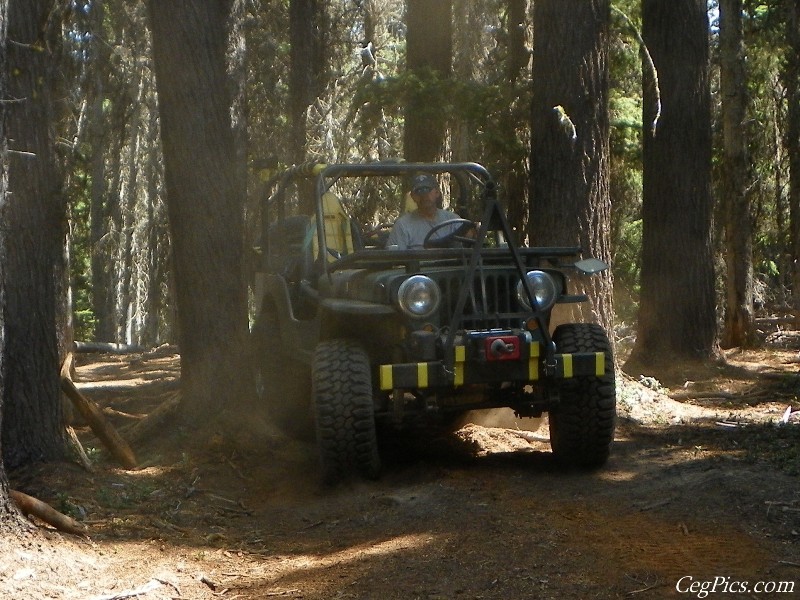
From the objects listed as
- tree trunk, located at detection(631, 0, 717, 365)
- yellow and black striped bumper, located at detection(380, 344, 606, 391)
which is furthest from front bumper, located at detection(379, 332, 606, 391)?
tree trunk, located at detection(631, 0, 717, 365)

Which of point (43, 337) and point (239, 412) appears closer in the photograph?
point (43, 337)

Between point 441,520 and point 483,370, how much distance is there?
130cm

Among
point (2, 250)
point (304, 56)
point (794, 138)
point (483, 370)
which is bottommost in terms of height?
point (483, 370)

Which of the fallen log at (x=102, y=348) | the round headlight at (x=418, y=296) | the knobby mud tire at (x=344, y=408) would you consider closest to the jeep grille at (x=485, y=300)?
the round headlight at (x=418, y=296)

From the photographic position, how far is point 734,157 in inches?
Answer: 755

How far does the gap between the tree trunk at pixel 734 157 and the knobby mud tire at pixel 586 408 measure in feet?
37.4

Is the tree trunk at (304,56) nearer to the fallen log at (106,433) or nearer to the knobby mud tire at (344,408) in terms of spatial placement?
the fallen log at (106,433)

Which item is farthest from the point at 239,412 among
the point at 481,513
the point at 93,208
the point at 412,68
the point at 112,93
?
the point at 93,208

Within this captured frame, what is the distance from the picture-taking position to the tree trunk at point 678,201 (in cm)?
1405

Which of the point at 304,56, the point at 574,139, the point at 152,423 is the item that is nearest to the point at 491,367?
the point at 152,423

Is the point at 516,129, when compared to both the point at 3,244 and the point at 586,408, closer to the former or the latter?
the point at 586,408

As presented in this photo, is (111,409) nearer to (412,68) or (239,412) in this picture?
(239,412)

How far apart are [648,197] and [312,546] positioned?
9.41m

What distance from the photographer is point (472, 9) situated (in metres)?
18.2
